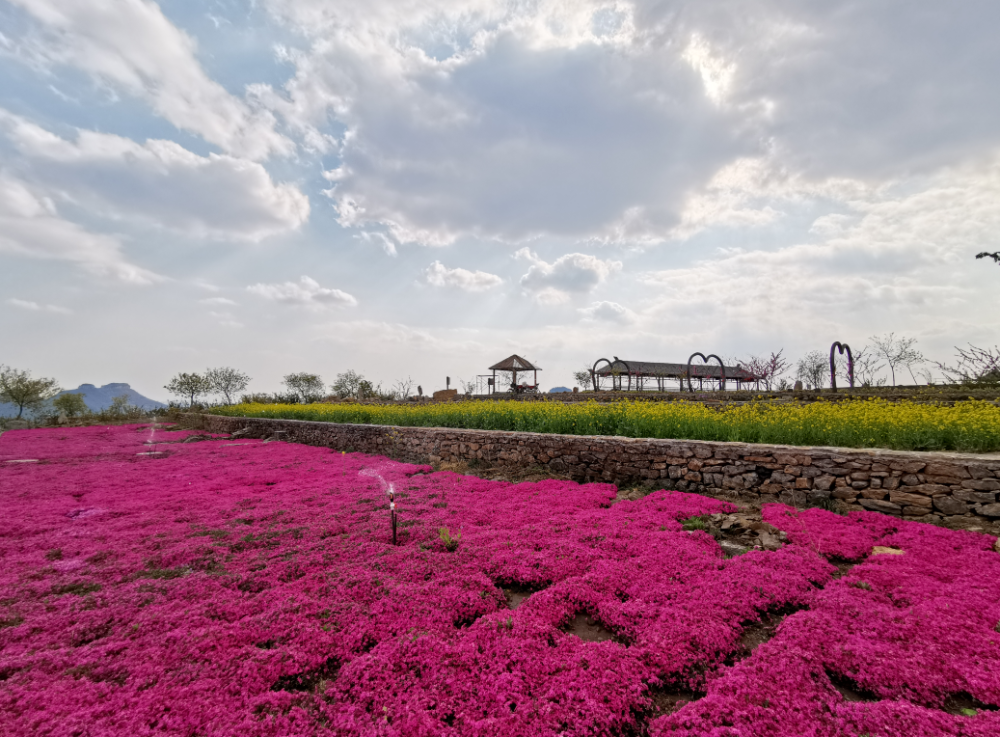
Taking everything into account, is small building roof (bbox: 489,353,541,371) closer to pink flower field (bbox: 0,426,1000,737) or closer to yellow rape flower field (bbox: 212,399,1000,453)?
yellow rape flower field (bbox: 212,399,1000,453)

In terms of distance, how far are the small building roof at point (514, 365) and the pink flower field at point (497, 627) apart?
76.2 ft

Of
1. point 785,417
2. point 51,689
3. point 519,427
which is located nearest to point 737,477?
point 785,417

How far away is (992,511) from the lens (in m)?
5.22

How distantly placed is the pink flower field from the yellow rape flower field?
5.63 ft

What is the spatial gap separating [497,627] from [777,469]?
5347 millimetres

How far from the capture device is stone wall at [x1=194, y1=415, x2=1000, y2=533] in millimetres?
Answer: 5384

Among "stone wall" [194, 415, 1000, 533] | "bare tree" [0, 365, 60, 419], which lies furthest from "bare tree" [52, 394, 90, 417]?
"stone wall" [194, 415, 1000, 533]

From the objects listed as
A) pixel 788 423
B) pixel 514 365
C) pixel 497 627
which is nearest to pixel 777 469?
pixel 788 423

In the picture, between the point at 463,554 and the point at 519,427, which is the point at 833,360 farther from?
the point at 463,554

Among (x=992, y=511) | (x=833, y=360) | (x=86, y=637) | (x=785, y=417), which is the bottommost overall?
(x=86, y=637)

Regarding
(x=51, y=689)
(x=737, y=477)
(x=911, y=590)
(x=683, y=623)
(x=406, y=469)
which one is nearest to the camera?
(x=51, y=689)

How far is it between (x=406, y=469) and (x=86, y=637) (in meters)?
7.33

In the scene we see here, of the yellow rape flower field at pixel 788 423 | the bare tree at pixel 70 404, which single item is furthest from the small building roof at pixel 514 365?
the bare tree at pixel 70 404

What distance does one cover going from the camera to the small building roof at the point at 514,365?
29688 mm
